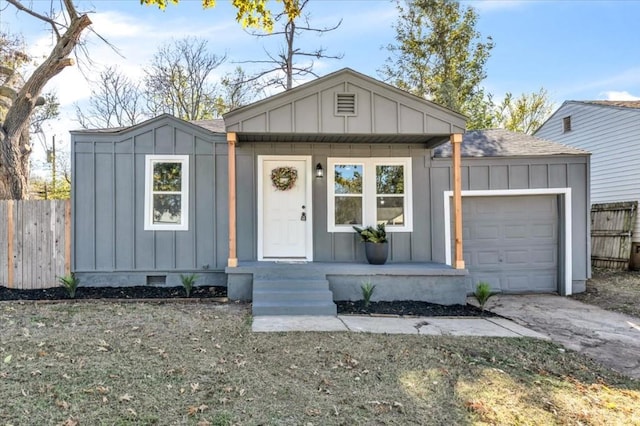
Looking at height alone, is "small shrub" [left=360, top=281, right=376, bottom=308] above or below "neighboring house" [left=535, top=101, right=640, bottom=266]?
below

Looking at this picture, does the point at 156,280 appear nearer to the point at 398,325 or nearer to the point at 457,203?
the point at 398,325

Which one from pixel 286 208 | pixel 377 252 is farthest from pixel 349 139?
pixel 377 252

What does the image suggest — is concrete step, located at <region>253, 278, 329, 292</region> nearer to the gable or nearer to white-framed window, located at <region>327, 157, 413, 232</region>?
white-framed window, located at <region>327, 157, 413, 232</region>

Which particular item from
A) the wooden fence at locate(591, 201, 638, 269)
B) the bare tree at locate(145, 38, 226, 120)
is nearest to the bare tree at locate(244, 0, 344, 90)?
the bare tree at locate(145, 38, 226, 120)

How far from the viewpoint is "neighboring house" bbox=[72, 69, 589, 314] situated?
5891 mm

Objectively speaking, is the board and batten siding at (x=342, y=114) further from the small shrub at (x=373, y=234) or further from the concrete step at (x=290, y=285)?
the concrete step at (x=290, y=285)

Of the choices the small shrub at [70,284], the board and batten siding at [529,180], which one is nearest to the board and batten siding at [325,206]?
the board and batten siding at [529,180]

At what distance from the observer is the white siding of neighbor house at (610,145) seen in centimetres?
954

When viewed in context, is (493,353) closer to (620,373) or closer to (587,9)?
(620,373)

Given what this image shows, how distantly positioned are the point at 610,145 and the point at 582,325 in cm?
727

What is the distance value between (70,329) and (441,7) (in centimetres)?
1709

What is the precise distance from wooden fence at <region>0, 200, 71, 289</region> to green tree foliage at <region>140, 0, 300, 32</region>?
3.94 metres

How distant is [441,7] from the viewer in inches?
631

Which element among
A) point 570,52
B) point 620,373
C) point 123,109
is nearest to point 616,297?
point 620,373
